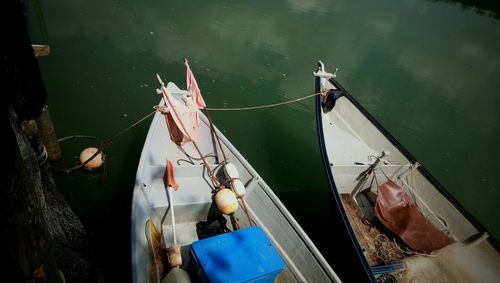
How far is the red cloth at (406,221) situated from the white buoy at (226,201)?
2626 mm

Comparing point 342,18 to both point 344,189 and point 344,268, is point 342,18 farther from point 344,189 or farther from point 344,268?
point 344,268

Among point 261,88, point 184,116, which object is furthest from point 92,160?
point 261,88

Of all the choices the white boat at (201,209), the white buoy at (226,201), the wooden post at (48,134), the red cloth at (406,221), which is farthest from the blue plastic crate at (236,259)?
the wooden post at (48,134)

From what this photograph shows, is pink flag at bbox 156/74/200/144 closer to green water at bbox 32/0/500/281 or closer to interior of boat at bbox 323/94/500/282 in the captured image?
green water at bbox 32/0/500/281

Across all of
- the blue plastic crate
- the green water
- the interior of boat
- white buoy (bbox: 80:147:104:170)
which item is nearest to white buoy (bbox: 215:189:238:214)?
the blue plastic crate

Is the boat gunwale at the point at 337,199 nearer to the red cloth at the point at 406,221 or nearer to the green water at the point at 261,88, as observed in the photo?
the red cloth at the point at 406,221

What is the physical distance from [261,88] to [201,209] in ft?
16.9

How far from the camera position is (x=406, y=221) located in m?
4.78

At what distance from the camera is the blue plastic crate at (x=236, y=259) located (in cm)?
301

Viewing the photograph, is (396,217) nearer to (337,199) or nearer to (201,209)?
(337,199)

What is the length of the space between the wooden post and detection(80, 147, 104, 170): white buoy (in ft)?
1.23

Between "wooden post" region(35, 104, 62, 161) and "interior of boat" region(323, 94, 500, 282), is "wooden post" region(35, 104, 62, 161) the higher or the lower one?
the higher one

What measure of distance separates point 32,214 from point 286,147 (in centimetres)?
598

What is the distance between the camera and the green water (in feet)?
18.5
